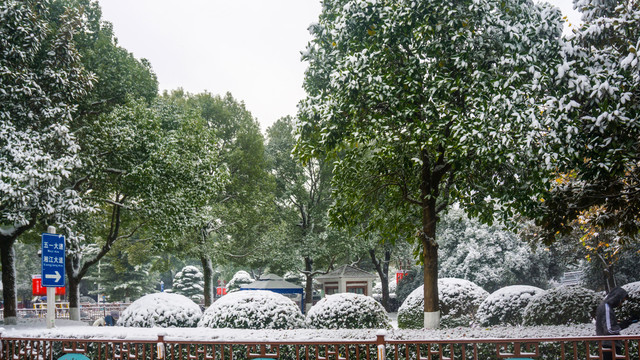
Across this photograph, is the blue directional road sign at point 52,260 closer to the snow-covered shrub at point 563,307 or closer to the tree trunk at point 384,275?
the snow-covered shrub at point 563,307

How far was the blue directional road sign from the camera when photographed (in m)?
11.1

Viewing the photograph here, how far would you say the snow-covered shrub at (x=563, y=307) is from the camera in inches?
461

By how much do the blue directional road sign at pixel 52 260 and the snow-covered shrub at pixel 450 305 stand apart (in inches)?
390

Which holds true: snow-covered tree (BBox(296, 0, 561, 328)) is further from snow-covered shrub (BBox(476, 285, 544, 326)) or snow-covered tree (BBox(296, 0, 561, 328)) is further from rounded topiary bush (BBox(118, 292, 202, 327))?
rounded topiary bush (BBox(118, 292, 202, 327))

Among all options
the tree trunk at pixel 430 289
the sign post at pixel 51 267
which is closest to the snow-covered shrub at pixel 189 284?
the sign post at pixel 51 267

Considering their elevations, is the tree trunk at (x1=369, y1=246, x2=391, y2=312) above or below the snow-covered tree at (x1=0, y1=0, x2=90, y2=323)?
below

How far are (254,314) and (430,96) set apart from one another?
6409 millimetres

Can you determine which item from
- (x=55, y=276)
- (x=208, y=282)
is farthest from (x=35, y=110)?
(x=208, y=282)

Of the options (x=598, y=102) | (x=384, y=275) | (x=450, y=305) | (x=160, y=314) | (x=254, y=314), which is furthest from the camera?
(x=384, y=275)

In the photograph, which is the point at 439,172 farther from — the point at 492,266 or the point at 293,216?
the point at 492,266

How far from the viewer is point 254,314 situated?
12156 millimetres

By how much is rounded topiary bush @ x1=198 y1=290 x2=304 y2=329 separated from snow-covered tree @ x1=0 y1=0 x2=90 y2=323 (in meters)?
5.30

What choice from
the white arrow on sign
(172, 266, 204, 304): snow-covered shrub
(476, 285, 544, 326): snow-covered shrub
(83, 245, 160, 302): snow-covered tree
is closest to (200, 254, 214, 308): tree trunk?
the white arrow on sign

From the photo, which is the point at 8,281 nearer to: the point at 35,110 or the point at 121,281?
the point at 35,110
